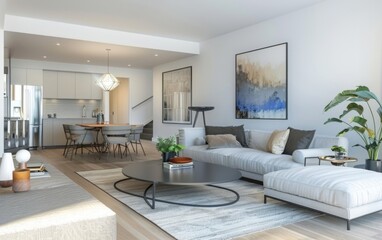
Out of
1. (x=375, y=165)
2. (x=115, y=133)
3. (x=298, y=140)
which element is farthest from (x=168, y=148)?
(x=115, y=133)

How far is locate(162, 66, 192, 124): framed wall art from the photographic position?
8789 mm

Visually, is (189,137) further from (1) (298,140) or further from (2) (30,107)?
(2) (30,107)

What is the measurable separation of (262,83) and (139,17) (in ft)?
9.07

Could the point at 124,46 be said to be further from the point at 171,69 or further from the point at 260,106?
the point at 260,106

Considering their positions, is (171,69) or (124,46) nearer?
(124,46)

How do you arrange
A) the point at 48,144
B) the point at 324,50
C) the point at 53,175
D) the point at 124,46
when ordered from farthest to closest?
the point at 48,144 < the point at 124,46 < the point at 324,50 < the point at 53,175

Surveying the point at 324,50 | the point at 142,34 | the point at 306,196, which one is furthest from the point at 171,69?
the point at 306,196

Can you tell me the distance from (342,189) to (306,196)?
38 cm

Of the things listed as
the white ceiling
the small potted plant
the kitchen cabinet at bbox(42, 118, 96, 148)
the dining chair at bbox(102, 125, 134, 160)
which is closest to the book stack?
the small potted plant

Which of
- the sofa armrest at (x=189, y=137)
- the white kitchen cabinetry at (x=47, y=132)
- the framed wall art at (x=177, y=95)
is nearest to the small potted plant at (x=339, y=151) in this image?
the sofa armrest at (x=189, y=137)

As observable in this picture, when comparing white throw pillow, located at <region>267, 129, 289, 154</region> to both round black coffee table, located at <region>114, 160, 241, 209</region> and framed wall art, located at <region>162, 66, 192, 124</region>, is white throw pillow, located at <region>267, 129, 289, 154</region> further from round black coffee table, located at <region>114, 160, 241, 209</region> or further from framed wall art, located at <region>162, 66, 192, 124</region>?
framed wall art, located at <region>162, 66, 192, 124</region>

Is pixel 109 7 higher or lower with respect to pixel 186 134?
higher

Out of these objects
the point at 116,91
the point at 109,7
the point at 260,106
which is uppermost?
the point at 109,7

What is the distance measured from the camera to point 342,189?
2760 mm
